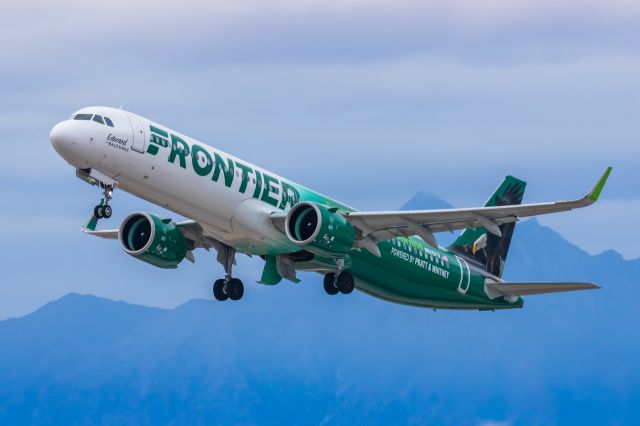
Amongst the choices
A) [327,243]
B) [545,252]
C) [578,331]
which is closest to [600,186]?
[327,243]

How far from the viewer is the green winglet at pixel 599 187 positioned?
50.1m

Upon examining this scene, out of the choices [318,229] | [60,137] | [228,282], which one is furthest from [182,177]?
[228,282]

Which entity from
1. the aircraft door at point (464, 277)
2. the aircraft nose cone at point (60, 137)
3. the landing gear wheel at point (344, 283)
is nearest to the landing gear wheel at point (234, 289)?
the landing gear wheel at point (344, 283)

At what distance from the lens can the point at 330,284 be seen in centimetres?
5722

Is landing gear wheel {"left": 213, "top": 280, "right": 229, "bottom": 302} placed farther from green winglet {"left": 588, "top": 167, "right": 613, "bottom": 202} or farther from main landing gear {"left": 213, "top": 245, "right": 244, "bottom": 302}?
green winglet {"left": 588, "top": 167, "right": 613, "bottom": 202}

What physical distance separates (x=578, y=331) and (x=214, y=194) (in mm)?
51039

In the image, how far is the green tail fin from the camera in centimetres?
6606

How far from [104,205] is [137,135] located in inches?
109

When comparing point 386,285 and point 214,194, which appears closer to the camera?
point 214,194

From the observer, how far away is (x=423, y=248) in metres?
61.9

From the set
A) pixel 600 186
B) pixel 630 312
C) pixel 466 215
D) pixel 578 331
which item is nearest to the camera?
pixel 600 186

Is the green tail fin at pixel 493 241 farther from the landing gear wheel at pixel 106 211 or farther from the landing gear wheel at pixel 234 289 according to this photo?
the landing gear wheel at pixel 106 211

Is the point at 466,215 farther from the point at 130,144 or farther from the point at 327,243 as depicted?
the point at 130,144

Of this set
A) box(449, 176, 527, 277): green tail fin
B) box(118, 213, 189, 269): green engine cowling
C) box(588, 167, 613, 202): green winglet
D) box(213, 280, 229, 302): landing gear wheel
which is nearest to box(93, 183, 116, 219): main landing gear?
box(118, 213, 189, 269): green engine cowling
